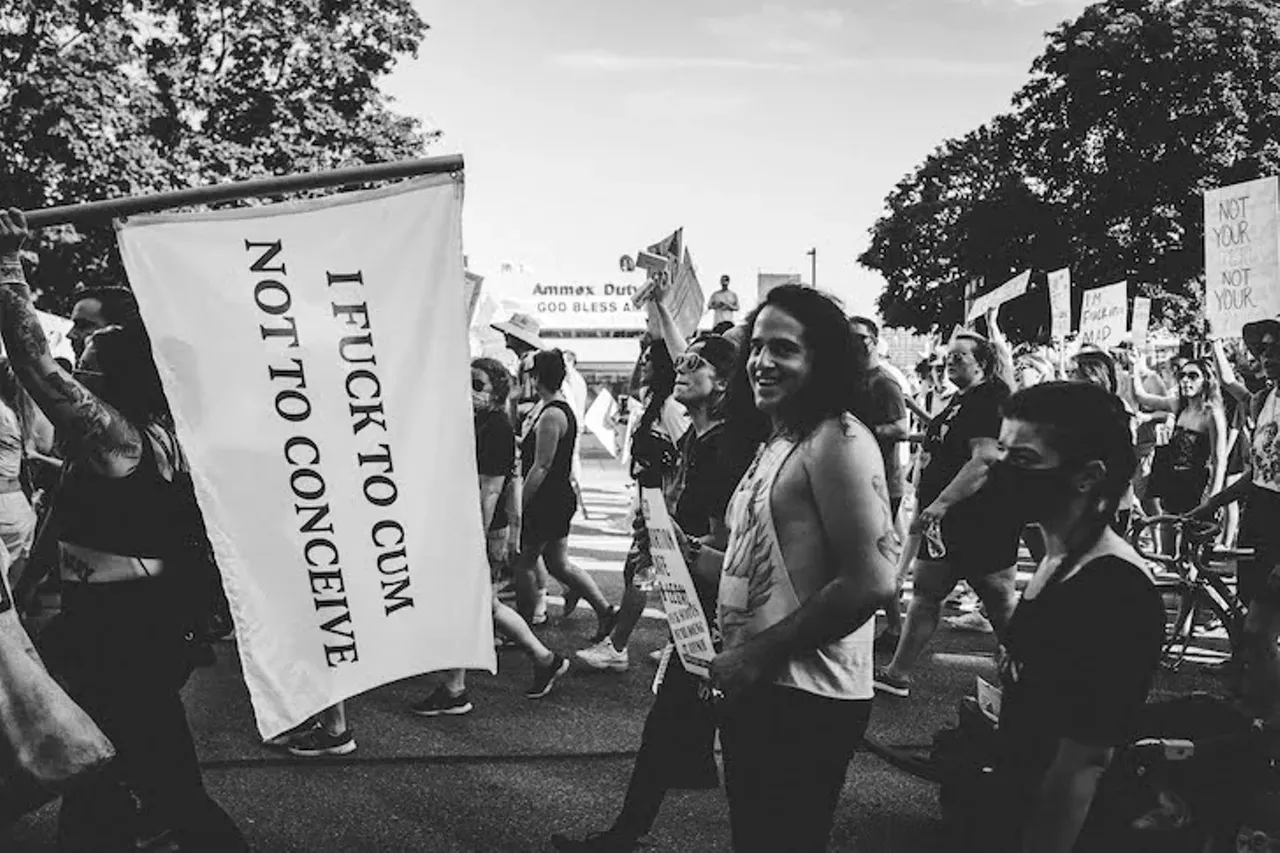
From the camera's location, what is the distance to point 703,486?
14.4 feet

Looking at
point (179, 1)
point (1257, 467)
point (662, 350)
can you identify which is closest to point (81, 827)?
point (662, 350)

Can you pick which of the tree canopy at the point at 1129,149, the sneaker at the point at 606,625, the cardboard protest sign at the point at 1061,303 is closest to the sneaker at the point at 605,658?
the sneaker at the point at 606,625

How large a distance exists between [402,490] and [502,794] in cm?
181

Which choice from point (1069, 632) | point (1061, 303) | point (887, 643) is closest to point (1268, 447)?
point (887, 643)

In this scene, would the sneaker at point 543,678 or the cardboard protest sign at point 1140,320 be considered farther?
the cardboard protest sign at point 1140,320

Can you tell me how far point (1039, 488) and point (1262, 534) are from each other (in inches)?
136

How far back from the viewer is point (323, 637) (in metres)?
3.13

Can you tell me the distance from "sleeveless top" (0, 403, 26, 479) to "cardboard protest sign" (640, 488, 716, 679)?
165 inches

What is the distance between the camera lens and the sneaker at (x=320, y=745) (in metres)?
4.92

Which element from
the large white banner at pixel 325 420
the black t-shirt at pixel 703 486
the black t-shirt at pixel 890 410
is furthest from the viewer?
the black t-shirt at pixel 890 410

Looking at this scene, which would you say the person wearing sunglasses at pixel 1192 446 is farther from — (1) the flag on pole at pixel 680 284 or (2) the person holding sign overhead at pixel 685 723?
(2) the person holding sign overhead at pixel 685 723

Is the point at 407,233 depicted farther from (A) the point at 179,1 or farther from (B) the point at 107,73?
(A) the point at 179,1

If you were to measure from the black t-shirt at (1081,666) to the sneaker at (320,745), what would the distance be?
3.30 meters

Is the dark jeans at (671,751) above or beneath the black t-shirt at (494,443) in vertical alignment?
beneath
